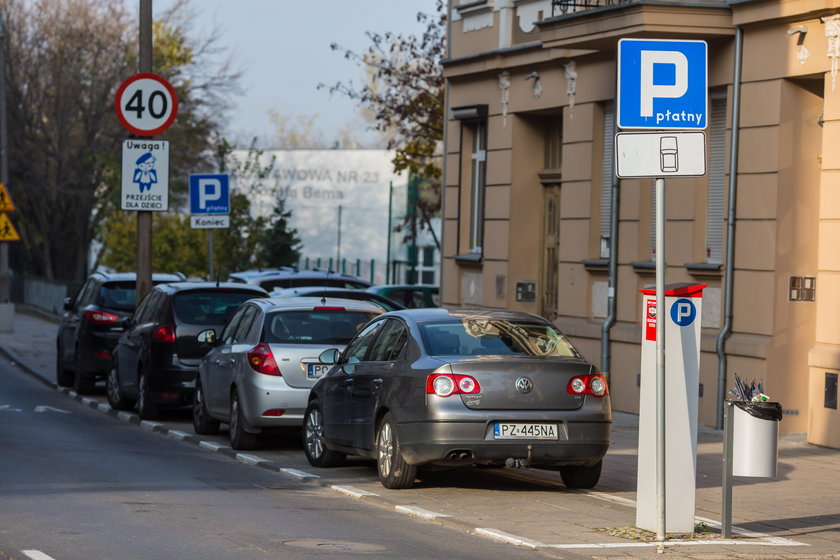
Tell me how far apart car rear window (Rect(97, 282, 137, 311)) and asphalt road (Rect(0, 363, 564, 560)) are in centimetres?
699

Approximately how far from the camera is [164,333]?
1739 centimetres

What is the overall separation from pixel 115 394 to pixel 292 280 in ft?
22.7

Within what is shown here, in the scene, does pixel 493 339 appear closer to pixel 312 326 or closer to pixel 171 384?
pixel 312 326

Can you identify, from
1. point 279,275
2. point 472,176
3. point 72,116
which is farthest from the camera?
point 72,116

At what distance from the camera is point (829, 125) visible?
15211mm

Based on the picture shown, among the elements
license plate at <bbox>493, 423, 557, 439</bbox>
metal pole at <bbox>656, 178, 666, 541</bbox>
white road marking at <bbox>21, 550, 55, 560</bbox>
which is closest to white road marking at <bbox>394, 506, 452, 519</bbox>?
license plate at <bbox>493, 423, 557, 439</bbox>

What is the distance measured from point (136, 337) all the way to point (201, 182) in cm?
548

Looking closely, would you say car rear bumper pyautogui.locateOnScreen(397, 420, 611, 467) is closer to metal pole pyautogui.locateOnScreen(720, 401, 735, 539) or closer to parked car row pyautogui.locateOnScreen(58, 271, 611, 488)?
parked car row pyautogui.locateOnScreen(58, 271, 611, 488)

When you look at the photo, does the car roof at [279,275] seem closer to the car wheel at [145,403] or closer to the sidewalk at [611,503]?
the car wheel at [145,403]

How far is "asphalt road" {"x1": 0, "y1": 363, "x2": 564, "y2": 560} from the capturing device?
8.76 metres

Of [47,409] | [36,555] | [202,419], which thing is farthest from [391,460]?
[47,409]

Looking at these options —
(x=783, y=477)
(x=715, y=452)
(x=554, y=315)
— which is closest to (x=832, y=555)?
(x=783, y=477)

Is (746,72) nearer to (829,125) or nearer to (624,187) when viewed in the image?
(829,125)

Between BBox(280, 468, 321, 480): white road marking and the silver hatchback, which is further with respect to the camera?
the silver hatchback
